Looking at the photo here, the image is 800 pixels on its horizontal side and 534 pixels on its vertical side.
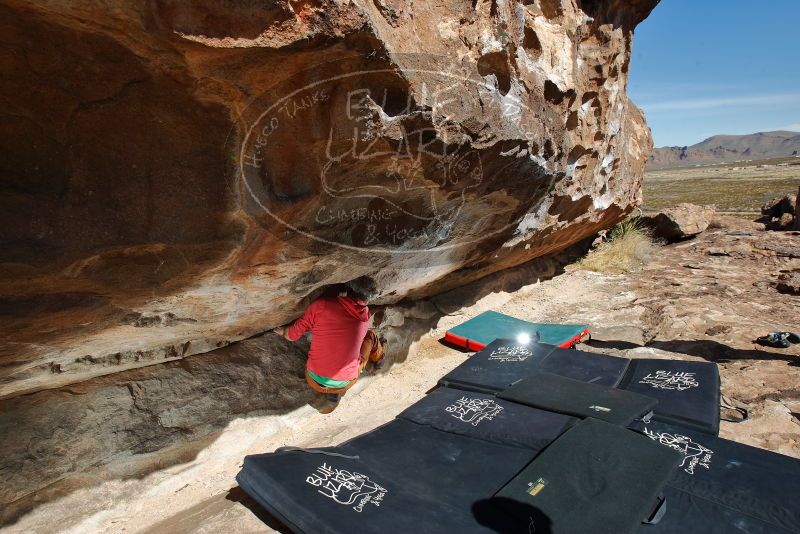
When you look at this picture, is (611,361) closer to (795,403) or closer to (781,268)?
(795,403)

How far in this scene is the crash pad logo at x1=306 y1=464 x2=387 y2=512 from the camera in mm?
2242

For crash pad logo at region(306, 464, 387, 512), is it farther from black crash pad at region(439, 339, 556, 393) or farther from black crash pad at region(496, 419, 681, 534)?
black crash pad at region(439, 339, 556, 393)

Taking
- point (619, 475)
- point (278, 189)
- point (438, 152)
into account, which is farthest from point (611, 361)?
point (278, 189)

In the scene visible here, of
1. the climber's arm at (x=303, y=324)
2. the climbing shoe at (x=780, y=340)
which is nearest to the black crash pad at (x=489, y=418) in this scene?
the climber's arm at (x=303, y=324)

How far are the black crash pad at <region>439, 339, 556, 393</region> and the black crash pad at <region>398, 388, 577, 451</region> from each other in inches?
5.8

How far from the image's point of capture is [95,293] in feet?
6.62

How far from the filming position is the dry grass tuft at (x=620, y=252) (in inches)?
289

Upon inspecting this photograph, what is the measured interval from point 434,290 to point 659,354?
2.13 m

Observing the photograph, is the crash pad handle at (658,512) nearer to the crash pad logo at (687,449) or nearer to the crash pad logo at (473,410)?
the crash pad logo at (687,449)

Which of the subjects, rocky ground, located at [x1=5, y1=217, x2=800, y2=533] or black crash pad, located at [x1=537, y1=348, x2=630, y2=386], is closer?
rocky ground, located at [x1=5, y1=217, x2=800, y2=533]

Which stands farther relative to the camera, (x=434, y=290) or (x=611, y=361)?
(x=434, y=290)

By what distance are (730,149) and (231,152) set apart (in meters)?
199

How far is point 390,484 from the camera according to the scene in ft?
7.93

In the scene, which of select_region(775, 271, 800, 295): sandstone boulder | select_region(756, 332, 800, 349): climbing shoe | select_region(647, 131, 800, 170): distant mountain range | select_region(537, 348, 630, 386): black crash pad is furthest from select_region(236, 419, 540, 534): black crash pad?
Result: select_region(647, 131, 800, 170): distant mountain range
